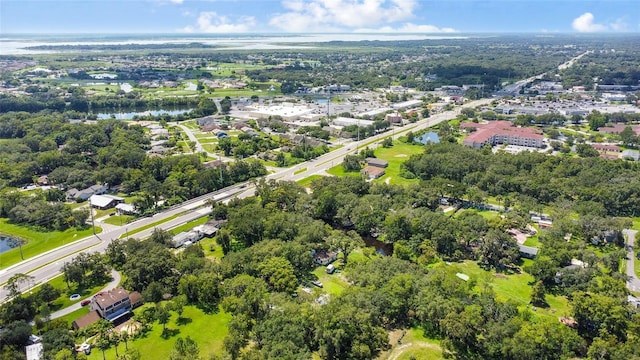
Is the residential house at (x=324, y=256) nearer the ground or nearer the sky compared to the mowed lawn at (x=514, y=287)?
nearer the sky

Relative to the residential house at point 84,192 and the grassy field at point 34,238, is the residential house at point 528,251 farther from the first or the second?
the residential house at point 84,192

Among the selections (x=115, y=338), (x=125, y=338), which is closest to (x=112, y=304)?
(x=115, y=338)

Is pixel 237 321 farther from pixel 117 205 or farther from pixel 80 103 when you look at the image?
pixel 80 103

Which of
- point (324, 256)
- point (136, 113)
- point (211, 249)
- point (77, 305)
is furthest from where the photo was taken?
point (136, 113)

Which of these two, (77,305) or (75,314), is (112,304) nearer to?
(75,314)

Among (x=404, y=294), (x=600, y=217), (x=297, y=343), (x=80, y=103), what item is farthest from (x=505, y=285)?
(x=80, y=103)

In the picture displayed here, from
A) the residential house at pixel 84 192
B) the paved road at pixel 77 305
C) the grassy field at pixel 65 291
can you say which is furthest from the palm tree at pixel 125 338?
the residential house at pixel 84 192

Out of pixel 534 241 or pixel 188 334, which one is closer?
pixel 188 334
